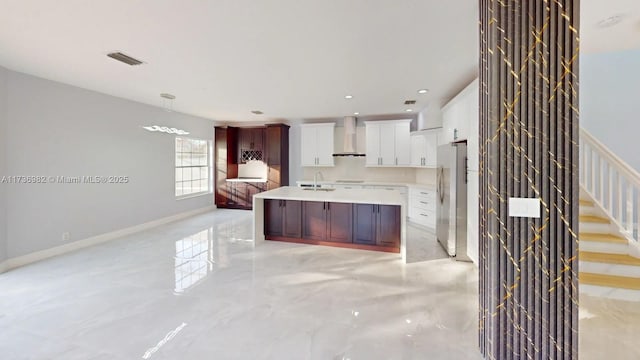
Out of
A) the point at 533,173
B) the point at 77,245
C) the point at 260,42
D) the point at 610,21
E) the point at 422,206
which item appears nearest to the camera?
the point at 533,173

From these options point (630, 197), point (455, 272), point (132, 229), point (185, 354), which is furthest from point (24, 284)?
point (630, 197)

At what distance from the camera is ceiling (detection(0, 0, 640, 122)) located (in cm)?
219

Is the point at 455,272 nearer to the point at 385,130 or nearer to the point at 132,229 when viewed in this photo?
the point at 385,130

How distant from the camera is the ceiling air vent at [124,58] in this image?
3089 millimetres

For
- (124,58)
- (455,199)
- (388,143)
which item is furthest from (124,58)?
(388,143)

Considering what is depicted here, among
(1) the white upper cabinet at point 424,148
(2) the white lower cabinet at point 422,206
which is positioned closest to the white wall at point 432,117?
(1) the white upper cabinet at point 424,148

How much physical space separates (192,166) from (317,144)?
3408 millimetres

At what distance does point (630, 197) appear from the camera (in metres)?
3.12

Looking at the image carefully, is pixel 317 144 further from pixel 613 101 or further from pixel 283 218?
→ pixel 613 101

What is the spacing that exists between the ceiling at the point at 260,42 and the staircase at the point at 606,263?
2115mm

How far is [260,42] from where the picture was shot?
9.18ft

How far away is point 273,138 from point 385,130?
9.94 feet

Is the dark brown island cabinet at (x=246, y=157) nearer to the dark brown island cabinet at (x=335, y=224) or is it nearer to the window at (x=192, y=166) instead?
the window at (x=192, y=166)

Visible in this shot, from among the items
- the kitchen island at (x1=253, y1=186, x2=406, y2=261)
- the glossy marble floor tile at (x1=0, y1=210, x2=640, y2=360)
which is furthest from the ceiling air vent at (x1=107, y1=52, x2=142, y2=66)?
the glossy marble floor tile at (x1=0, y1=210, x2=640, y2=360)
